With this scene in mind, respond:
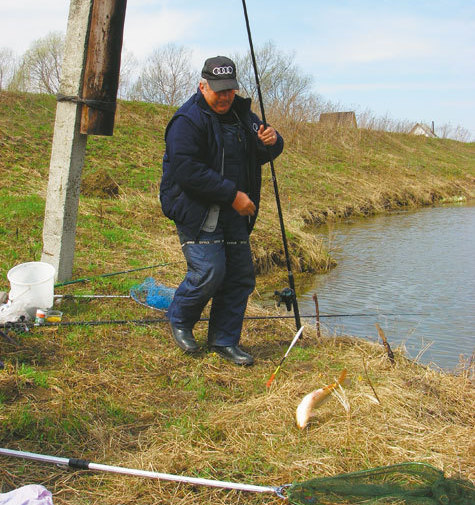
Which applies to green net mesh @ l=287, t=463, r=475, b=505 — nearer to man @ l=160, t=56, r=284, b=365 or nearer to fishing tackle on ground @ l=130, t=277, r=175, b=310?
man @ l=160, t=56, r=284, b=365

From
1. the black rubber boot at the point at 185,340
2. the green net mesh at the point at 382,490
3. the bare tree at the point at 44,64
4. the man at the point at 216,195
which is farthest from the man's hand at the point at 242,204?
the bare tree at the point at 44,64

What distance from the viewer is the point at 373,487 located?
232 centimetres

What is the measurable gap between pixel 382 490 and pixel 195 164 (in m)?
2.22

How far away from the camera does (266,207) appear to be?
499 inches

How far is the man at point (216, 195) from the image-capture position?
145 inches

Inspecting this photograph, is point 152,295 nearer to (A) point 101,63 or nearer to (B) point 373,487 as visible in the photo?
(A) point 101,63

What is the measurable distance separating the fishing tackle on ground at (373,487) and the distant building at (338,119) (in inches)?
923

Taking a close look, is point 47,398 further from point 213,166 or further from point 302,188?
point 302,188

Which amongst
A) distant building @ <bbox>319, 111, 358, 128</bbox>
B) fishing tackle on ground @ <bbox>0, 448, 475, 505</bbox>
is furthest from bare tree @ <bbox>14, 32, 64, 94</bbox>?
fishing tackle on ground @ <bbox>0, 448, 475, 505</bbox>

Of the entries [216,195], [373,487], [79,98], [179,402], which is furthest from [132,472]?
[79,98]

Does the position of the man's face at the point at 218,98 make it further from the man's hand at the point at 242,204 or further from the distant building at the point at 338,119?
the distant building at the point at 338,119

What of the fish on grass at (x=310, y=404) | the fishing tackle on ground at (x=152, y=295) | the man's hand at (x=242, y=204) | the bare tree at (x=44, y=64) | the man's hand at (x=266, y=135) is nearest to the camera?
the fish on grass at (x=310, y=404)

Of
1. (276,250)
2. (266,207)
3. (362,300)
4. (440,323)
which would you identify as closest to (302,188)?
(266,207)

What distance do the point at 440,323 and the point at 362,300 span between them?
128cm
